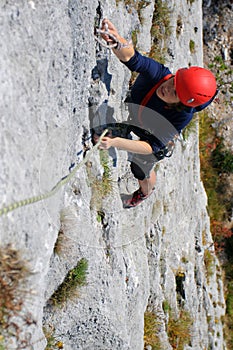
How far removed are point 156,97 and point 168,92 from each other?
0.79 ft

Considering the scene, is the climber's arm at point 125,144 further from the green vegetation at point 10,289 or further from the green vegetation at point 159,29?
the green vegetation at point 159,29

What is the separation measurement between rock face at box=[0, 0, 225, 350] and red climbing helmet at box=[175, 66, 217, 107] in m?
1.14

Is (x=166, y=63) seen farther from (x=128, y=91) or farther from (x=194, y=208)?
(x=194, y=208)

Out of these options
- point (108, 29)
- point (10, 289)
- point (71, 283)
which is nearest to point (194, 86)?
point (108, 29)

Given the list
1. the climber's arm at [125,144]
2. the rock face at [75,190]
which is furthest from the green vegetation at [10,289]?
the climber's arm at [125,144]

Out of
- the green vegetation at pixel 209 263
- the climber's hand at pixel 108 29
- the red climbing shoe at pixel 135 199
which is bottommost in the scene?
the red climbing shoe at pixel 135 199

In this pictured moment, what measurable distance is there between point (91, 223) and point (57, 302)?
101cm

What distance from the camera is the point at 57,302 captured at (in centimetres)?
495

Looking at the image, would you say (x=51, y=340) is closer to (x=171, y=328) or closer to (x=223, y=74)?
(x=171, y=328)

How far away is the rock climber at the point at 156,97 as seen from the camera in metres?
4.68

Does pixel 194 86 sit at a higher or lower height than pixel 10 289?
higher

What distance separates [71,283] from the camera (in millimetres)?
5047

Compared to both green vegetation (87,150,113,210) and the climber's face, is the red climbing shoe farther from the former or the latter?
the climber's face

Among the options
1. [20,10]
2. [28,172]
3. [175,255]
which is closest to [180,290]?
[175,255]
